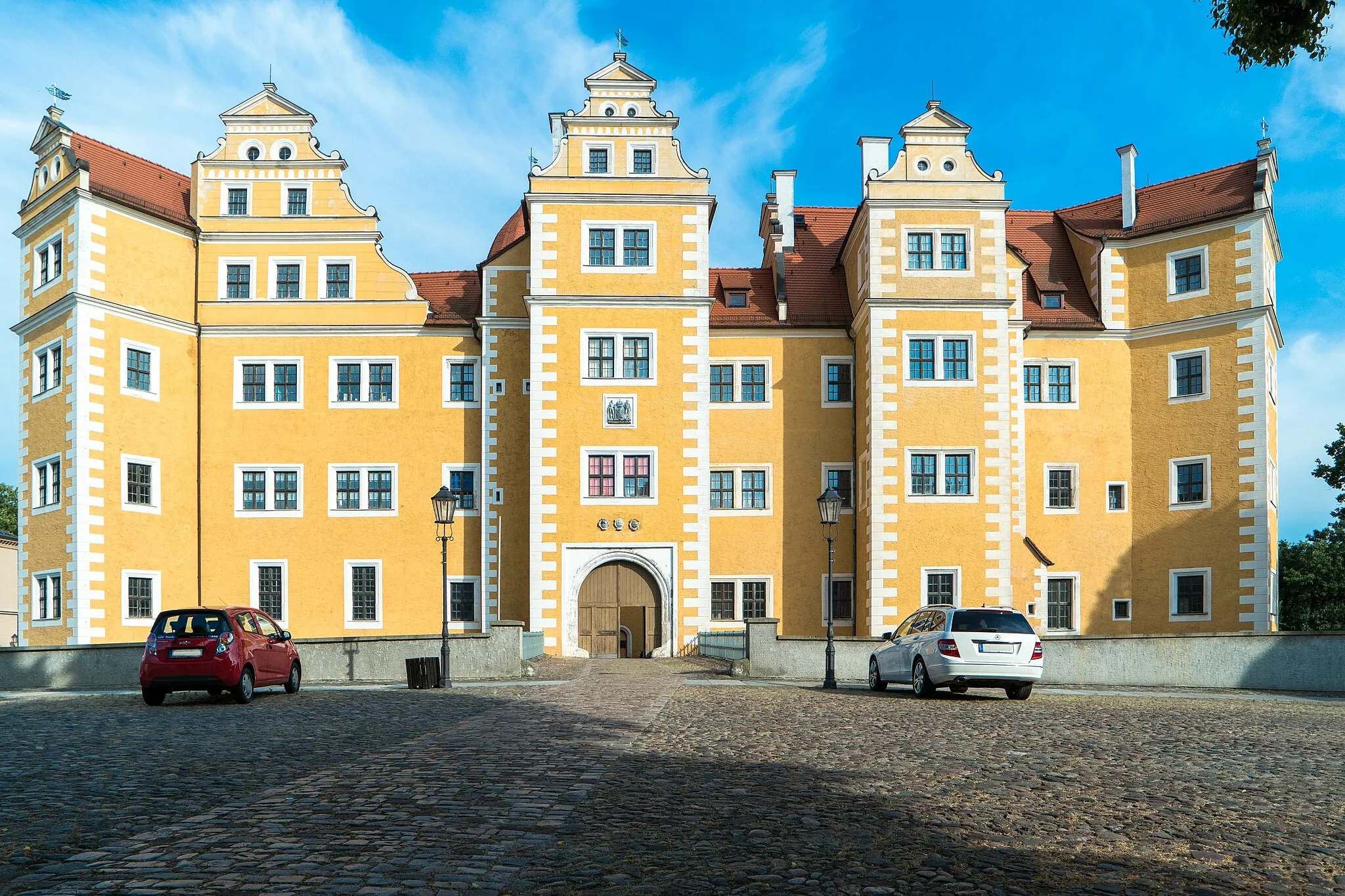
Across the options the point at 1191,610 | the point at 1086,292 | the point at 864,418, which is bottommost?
the point at 1191,610

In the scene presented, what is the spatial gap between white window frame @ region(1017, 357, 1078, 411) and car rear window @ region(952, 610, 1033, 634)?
66.6ft

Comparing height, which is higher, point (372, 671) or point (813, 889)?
point (813, 889)

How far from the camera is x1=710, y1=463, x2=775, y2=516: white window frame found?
39.4 metres

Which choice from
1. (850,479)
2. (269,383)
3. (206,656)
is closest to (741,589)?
(850,479)

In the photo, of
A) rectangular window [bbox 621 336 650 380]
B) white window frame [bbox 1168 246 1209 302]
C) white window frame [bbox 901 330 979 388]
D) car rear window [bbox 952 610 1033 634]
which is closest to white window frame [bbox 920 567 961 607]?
white window frame [bbox 901 330 979 388]

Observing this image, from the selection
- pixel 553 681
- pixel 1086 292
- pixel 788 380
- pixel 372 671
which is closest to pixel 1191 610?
pixel 1086 292

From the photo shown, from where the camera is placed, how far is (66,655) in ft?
85.3

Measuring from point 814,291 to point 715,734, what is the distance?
28.9m

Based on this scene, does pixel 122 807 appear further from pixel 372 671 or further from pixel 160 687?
pixel 372 671

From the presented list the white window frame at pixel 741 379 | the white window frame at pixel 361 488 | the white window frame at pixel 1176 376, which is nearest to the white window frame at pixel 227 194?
the white window frame at pixel 361 488

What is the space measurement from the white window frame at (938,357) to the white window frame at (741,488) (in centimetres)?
526

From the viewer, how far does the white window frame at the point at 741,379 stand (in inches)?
1567

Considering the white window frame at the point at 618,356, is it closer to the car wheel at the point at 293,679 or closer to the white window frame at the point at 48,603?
the white window frame at the point at 48,603

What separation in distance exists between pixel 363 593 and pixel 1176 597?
24.5 m
